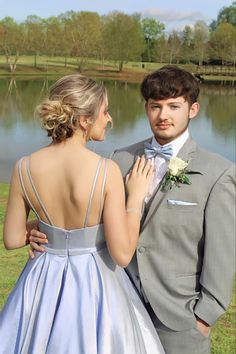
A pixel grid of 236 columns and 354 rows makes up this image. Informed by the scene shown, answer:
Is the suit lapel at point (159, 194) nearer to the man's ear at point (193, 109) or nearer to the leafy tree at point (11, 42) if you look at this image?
the man's ear at point (193, 109)

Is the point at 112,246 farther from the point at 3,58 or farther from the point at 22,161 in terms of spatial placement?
the point at 3,58

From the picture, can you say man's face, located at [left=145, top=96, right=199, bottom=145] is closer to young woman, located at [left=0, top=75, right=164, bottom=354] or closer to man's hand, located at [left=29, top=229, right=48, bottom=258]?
young woman, located at [left=0, top=75, right=164, bottom=354]

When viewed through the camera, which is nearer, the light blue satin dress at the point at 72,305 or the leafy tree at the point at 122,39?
the light blue satin dress at the point at 72,305

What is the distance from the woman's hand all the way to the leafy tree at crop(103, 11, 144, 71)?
239 ft

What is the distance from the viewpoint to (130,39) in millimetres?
74500

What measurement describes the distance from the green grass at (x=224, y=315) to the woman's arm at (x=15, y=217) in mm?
2541

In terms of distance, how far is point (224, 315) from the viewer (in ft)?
17.0

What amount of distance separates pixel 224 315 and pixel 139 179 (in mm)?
3139

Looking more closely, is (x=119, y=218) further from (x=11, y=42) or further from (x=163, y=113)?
(x=11, y=42)

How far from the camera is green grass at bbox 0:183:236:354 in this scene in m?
4.57

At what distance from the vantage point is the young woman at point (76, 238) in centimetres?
225

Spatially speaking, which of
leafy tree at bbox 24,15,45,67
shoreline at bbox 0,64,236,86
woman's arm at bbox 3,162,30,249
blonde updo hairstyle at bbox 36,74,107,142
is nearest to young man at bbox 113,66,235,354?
blonde updo hairstyle at bbox 36,74,107,142

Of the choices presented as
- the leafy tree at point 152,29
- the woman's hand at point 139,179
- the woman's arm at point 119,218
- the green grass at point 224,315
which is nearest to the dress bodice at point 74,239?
the woman's arm at point 119,218

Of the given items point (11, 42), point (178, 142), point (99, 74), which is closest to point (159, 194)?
point (178, 142)
